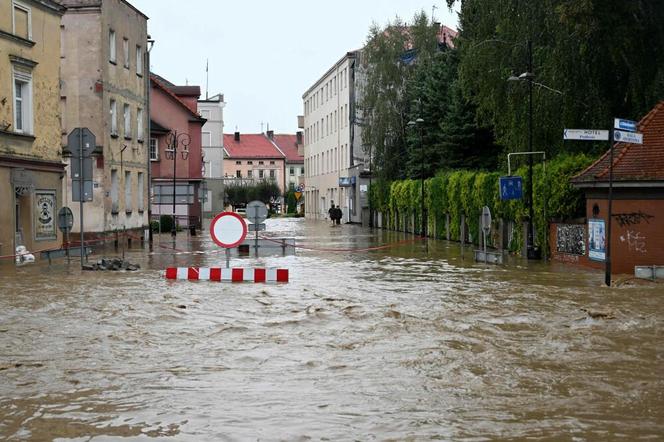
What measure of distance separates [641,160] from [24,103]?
18604 mm

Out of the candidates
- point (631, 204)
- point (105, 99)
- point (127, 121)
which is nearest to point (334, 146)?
point (127, 121)

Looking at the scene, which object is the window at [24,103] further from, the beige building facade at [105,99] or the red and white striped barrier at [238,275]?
the red and white striped barrier at [238,275]

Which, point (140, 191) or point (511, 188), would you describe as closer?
point (511, 188)

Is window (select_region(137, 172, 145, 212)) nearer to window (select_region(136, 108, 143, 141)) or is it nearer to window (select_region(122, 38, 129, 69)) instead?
window (select_region(136, 108, 143, 141))

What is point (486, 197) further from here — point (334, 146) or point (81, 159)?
point (334, 146)

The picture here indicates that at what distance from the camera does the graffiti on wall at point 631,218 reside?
2322 centimetres

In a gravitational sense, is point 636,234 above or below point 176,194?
below

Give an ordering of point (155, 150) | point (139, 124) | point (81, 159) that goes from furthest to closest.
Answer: point (155, 150) → point (139, 124) → point (81, 159)

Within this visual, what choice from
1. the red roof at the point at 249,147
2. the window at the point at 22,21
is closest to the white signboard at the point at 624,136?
the window at the point at 22,21

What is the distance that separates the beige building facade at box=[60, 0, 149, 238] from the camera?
36281 mm

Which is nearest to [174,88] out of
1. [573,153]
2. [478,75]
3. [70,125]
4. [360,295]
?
[70,125]

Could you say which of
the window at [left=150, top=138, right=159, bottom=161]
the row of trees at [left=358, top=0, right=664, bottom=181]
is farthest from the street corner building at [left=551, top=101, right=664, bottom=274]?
the window at [left=150, top=138, right=159, bottom=161]

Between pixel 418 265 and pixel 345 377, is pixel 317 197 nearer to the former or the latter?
pixel 418 265

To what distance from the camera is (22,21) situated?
2677 centimetres
